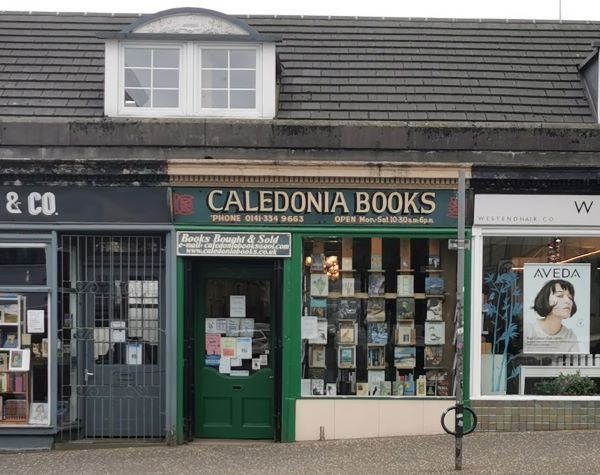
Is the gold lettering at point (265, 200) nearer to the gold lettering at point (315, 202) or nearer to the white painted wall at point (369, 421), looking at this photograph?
the gold lettering at point (315, 202)

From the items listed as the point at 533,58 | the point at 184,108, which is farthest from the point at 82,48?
the point at 533,58

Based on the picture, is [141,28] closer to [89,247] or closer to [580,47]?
[89,247]

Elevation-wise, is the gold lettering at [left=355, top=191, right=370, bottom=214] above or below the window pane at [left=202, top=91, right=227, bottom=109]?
below

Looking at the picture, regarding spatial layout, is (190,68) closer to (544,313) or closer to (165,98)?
(165,98)

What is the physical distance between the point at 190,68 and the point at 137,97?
0.79m

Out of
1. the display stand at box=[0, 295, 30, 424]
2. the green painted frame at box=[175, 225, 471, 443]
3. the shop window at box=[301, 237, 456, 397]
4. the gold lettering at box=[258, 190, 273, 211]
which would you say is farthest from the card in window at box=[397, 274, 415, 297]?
the display stand at box=[0, 295, 30, 424]

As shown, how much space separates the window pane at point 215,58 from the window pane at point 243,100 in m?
0.41

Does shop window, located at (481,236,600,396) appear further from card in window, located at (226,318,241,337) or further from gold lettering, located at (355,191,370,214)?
card in window, located at (226,318,241,337)

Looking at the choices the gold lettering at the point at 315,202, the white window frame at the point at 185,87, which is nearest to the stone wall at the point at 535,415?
the gold lettering at the point at 315,202

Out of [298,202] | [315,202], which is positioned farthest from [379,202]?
[298,202]

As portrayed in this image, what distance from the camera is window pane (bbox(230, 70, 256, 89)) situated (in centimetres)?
1023

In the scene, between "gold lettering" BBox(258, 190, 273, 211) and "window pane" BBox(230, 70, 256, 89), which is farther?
"window pane" BBox(230, 70, 256, 89)

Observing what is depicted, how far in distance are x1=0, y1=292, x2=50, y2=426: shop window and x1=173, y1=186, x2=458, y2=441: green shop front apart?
1.75m

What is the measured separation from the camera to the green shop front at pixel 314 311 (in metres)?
9.77
